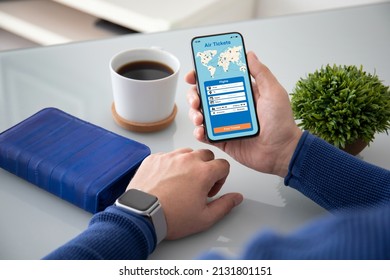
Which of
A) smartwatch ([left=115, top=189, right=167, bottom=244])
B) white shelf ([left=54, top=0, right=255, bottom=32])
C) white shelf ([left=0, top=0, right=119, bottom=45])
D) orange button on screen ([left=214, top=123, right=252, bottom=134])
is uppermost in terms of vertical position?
orange button on screen ([left=214, top=123, right=252, bottom=134])

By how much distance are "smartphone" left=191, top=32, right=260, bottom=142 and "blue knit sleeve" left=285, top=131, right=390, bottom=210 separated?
0.28ft

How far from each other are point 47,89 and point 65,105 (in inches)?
2.6

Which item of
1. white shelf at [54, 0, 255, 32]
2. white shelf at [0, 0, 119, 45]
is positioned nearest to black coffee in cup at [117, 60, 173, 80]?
white shelf at [54, 0, 255, 32]

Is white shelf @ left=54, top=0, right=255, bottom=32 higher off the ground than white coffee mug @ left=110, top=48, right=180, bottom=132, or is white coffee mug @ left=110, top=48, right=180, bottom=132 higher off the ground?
white coffee mug @ left=110, top=48, right=180, bottom=132

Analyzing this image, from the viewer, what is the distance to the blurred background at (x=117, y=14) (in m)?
1.91

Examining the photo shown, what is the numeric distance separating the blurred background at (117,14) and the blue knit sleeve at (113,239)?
1.15m

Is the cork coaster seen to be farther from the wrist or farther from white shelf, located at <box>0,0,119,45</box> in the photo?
white shelf, located at <box>0,0,119,45</box>

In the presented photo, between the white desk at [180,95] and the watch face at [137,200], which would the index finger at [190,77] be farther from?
the watch face at [137,200]

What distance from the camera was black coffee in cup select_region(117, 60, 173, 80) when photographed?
3.35 ft

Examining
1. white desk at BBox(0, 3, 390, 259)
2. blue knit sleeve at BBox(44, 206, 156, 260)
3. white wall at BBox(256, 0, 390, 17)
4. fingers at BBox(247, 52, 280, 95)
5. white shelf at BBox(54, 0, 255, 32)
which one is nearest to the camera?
blue knit sleeve at BBox(44, 206, 156, 260)

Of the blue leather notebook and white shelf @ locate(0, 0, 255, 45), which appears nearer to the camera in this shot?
the blue leather notebook

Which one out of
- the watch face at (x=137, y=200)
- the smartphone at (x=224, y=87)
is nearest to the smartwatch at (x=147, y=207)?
the watch face at (x=137, y=200)
